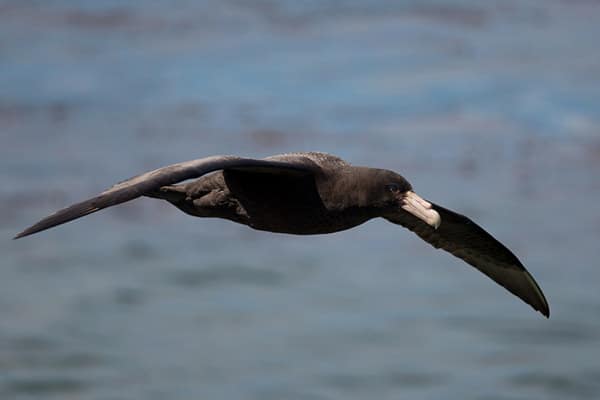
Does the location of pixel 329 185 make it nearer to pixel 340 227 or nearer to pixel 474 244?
pixel 340 227

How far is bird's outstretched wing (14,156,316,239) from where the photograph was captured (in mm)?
9617

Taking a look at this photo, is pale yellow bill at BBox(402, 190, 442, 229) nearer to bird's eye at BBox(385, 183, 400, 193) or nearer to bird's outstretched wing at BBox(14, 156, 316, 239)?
bird's eye at BBox(385, 183, 400, 193)

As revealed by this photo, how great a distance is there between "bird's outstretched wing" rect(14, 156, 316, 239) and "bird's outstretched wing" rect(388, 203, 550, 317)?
3364 mm

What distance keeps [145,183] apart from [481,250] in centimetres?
537

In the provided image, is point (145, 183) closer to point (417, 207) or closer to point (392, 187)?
point (392, 187)

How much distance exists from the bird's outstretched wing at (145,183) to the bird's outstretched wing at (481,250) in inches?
132

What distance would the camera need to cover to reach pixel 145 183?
397 inches

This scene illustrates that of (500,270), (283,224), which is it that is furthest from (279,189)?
(500,270)

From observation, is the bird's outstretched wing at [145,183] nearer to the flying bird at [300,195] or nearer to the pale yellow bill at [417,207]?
the flying bird at [300,195]

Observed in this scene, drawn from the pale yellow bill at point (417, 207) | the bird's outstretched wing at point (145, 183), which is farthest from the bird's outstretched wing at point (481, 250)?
the bird's outstretched wing at point (145, 183)

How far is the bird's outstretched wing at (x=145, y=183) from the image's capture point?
962 centimetres

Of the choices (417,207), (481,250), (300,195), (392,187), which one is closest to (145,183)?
(300,195)

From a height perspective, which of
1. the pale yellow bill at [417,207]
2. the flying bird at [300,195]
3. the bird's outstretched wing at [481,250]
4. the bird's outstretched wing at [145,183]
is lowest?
the bird's outstretched wing at [145,183]

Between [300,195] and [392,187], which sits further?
[392,187]
